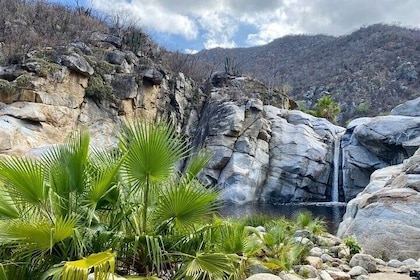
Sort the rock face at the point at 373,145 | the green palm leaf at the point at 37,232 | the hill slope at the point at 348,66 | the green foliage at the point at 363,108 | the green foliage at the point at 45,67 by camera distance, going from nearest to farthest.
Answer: the green palm leaf at the point at 37,232 < the green foliage at the point at 45,67 < the rock face at the point at 373,145 < the green foliage at the point at 363,108 < the hill slope at the point at 348,66

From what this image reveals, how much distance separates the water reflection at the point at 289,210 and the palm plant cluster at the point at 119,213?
13.1m

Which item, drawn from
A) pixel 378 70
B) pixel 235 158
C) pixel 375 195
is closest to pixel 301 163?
pixel 235 158

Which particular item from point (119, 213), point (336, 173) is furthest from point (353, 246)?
point (336, 173)

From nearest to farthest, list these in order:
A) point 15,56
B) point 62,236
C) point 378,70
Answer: point 62,236 → point 15,56 → point 378,70

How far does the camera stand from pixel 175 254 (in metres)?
4.18

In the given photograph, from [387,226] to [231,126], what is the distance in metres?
17.4

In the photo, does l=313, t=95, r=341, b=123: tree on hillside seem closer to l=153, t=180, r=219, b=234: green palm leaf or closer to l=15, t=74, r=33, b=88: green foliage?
l=15, t=74, r=33, b=88: green foliage

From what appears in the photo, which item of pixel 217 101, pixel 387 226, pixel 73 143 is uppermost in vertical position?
pixel 217 101

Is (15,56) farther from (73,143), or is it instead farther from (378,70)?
(378,70)

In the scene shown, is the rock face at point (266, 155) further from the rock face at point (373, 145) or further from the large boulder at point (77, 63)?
the large boulder at point (77, 63)

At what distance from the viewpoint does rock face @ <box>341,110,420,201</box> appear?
2164 centimetres

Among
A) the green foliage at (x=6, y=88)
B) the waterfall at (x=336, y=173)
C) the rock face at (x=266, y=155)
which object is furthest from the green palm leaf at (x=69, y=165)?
the waterfall at (x=336, y=173)

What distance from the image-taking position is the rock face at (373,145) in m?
21.6

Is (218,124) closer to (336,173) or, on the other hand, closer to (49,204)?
(336,173)
